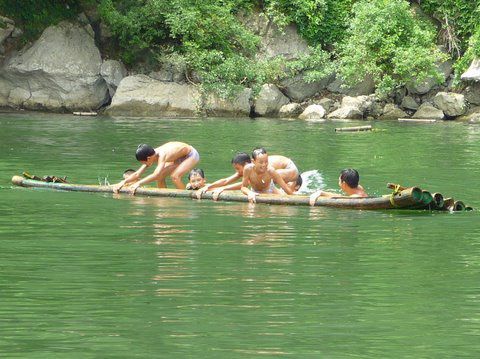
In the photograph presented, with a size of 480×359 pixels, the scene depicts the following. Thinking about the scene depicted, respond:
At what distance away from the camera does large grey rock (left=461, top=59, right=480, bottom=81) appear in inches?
1422

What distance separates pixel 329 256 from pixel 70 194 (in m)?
6.38

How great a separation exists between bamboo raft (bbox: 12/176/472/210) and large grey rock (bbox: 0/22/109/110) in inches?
788

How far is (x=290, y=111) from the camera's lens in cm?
3675

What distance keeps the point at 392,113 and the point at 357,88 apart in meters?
1.68

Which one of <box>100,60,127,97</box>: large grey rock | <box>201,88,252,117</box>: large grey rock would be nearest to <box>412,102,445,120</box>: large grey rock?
<box>201,88,252,117</box>: large grey rock

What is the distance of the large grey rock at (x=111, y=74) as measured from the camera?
36656mm

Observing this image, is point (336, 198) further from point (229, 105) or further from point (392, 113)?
point (392, 113)

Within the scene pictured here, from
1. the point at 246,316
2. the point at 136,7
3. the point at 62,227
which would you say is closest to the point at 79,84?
the point at 136,7

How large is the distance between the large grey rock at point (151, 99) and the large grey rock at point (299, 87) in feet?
10.5

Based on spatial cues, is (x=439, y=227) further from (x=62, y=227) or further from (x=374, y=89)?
(x=374, y=89)

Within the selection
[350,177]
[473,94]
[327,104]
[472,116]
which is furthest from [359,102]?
[350,177]

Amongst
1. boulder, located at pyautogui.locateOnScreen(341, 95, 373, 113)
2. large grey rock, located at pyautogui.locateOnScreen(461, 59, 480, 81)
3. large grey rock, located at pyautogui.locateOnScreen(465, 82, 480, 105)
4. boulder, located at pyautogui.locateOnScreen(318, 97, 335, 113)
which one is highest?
large grey rock, located at pyautogui.locateOnScreen(461, 59, 480, 81)

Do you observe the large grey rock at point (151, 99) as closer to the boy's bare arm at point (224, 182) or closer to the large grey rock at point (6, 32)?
the large grey rock at point (6, 32)

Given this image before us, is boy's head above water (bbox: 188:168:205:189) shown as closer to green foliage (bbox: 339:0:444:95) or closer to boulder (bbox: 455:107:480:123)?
green foliage (bbox: 339:0:444:95)
